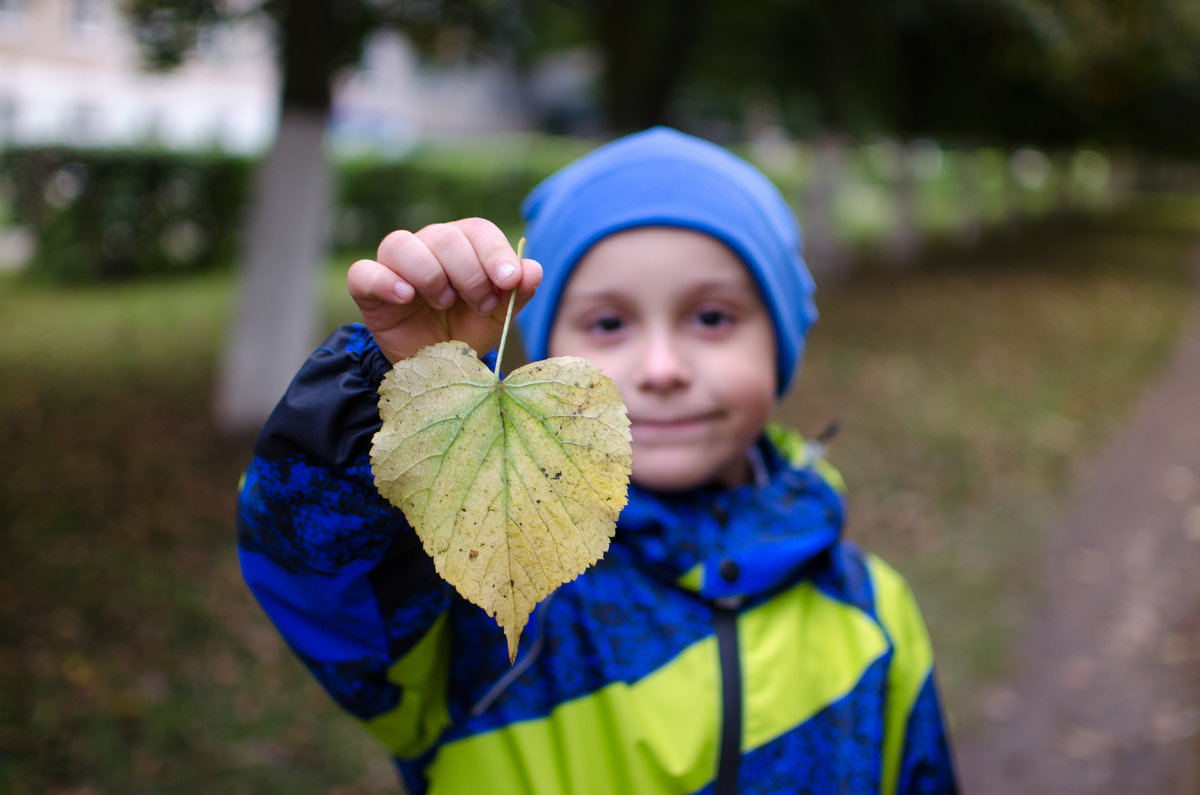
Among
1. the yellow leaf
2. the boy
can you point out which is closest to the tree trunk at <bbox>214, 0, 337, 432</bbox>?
the boy

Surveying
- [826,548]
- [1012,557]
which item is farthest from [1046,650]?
[826,548]

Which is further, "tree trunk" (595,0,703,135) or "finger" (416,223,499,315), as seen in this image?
"tree trunk" (595,0,703,135)

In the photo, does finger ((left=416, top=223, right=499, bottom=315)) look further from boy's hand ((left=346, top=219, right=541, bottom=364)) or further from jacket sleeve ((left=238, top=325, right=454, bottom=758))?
jacket sleeve ((left=238, top=325, right=454, bottom=758))

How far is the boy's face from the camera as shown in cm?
134

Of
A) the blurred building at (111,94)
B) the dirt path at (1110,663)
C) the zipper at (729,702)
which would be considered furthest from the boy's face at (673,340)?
the blurred building at (111,94)

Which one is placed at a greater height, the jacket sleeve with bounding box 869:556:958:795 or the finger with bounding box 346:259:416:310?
the finger with bounding box 346:259:416:310

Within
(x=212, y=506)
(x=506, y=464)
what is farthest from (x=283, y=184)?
(x=506, y=464)

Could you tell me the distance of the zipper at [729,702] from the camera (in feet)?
4.33

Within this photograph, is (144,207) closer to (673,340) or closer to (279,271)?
(279,271)

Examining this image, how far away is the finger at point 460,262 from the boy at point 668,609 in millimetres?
374

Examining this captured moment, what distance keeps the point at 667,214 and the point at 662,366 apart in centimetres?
23

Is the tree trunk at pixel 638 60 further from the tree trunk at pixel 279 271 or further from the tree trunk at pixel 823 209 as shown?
the tree trunk at pixel 823 209

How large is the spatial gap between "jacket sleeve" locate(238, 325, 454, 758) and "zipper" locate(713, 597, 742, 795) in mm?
416

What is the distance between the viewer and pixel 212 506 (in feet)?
15.9
